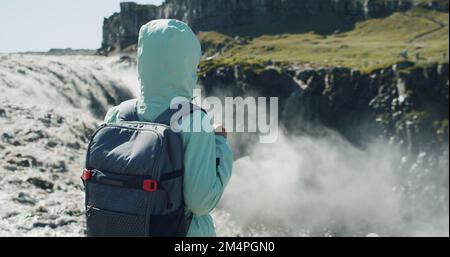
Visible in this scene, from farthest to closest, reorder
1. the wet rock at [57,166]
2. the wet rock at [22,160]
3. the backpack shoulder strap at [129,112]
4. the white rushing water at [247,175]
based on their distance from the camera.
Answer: the wet rock at [57,166], the wet rock at [22,160], the white rushing water at [247,175], the backpack shoulder strap at [129,112]

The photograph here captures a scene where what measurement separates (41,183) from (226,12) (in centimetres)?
14474

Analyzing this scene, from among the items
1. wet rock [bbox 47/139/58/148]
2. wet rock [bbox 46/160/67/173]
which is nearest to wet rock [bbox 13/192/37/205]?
wet rock [bbox 46/160/67/173]

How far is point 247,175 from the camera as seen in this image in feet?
197

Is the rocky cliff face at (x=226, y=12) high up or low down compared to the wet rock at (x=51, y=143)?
up

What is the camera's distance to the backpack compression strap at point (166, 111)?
4.59 meters

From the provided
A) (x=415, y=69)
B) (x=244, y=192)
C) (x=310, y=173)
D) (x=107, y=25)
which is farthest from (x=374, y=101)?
(x=107, y=25)

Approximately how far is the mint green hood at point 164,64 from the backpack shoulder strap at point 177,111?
12cm

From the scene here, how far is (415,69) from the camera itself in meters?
68.1

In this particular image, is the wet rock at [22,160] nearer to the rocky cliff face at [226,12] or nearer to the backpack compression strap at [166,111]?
the backpack compression strap at [166,111]

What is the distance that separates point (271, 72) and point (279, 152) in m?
13.6

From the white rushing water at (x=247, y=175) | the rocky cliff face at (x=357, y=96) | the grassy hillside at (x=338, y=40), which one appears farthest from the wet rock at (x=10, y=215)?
the grassy hillside at (x=338, y=40)

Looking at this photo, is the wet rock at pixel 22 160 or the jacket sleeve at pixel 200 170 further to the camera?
the wet rock at pixel 22 160

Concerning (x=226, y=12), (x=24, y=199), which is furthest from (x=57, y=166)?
(x=226, y=12)

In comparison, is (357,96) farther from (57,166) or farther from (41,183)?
(41,183)
